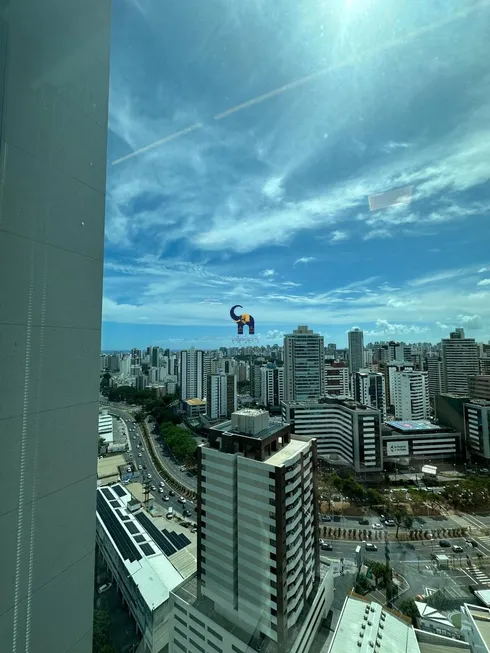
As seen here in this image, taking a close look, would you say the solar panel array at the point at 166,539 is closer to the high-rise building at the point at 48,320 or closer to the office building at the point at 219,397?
the high-rise building at the point at 48,320

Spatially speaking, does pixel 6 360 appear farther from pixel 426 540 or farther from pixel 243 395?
pixel 243 395

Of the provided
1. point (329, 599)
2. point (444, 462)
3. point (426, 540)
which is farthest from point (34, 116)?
point (444, 462)

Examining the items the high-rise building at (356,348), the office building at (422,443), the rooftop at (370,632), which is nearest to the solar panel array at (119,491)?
the rooftop at (370,632)

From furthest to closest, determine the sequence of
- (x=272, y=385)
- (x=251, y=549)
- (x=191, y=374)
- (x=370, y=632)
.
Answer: (x=191, y=374) → (x=272, y=385) → (x=251, y=549) → (x=370, y=632)

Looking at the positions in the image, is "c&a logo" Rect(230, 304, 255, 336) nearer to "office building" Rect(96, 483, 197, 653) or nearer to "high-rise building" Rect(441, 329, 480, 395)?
"office building" Rect(96, 483, 197, 653)

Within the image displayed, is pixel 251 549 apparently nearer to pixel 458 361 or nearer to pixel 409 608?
pixel 409 608

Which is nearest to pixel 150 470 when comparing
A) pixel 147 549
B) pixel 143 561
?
pixel 147 549
